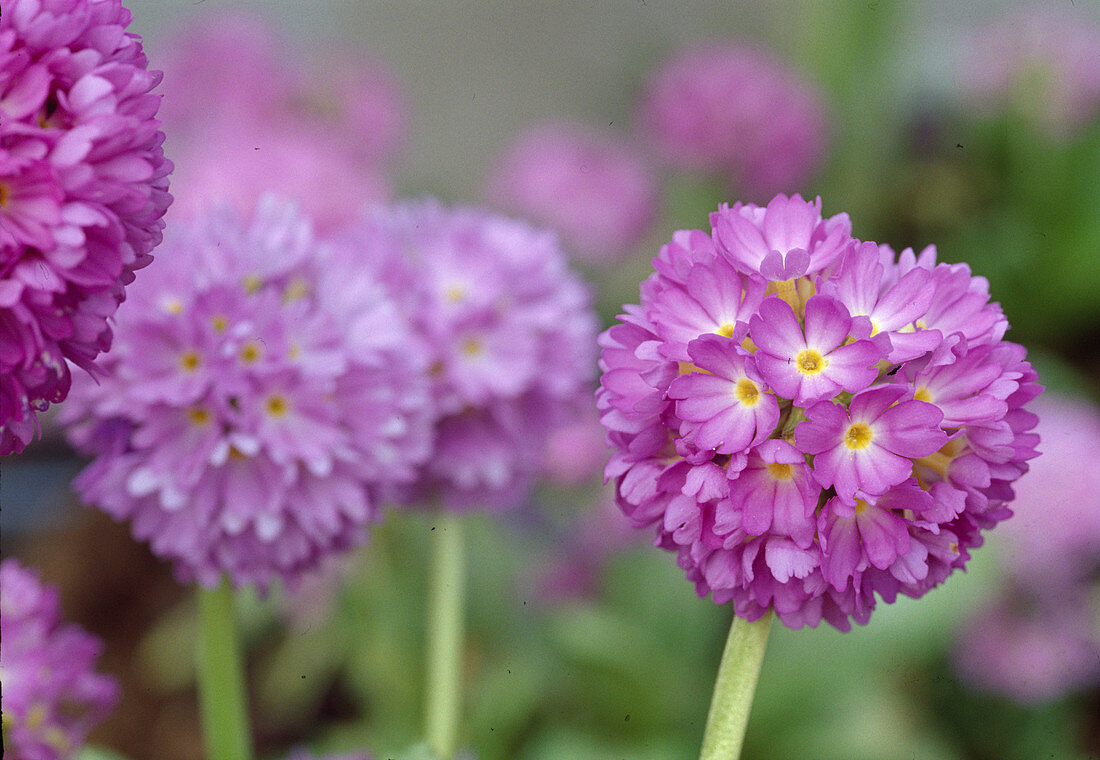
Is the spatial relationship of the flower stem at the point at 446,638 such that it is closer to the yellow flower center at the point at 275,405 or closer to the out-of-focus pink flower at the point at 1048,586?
the yellow flower center at the point at 275,405

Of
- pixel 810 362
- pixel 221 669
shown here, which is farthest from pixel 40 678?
pixel 810 362

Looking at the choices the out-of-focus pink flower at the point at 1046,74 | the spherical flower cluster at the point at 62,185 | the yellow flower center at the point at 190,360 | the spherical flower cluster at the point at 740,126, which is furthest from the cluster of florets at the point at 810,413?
the out-of-focus pink flower at the point at 1046,74

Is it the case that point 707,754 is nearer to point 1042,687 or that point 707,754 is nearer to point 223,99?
point 1042,687

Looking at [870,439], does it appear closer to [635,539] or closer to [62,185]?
[62,185]

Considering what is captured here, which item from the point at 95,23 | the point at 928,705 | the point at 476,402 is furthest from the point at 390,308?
the point at 928,705

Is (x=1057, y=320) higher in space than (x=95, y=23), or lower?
higher

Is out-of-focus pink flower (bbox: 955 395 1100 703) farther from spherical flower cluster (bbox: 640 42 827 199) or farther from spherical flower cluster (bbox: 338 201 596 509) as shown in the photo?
spherical flower cluster (bbox: 338 201 596 509)
